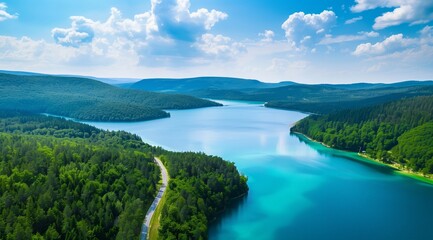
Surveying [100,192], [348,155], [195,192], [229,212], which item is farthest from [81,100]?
[229,212]

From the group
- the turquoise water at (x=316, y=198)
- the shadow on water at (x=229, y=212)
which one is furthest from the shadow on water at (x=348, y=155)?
the shadow on water at (x=229, y=212)

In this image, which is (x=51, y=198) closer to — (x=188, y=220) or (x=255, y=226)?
(x=188, y=220)

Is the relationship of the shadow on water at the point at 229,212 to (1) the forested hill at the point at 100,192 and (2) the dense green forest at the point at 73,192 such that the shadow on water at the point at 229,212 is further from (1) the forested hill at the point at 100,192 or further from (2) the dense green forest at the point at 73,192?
(2) the dense green forest at the point at 73,192

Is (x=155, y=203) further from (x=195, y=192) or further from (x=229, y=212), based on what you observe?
(x=229, y=212)

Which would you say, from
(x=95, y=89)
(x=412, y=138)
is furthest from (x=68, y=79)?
(x=412, y=138)

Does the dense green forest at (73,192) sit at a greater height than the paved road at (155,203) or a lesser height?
greater

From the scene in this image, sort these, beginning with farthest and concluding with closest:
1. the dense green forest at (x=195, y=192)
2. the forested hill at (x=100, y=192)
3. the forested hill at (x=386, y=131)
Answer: the forested hill at (x=386, y=131) < the dense green forest at (x=195, y=192) < the forested hill at (x=100, y=192)
